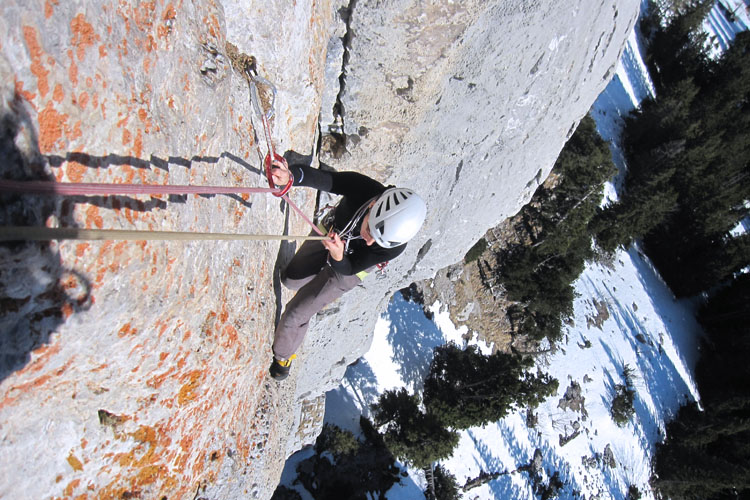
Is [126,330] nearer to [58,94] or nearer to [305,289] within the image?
[58,94]

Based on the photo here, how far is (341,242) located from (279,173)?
96cm

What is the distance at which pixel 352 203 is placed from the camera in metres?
4.62

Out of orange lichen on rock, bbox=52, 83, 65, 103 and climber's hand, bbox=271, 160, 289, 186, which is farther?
climber's hand, bbox=271, 160, 289, 186

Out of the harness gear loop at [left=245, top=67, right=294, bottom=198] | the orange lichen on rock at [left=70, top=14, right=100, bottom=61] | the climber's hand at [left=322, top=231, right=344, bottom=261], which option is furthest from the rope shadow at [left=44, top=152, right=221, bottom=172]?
the climber's hand at [left=322, top=231, right=344, bottom=261]

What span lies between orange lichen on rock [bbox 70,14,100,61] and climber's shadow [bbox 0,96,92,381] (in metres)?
0.40

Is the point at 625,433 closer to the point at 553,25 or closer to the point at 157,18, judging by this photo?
the point at 553,25

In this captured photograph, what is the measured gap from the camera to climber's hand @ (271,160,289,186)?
12.2 feet

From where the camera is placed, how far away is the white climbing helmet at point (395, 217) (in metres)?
3.98

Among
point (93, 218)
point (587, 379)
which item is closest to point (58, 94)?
point (93, 218)

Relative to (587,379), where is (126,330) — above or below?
above

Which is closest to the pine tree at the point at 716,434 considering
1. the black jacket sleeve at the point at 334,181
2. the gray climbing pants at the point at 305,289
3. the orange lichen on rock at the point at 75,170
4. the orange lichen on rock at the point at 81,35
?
the gray climbing pants at the point at 305,289

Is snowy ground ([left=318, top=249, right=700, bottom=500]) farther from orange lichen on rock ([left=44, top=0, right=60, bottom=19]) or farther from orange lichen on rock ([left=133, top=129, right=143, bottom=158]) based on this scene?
orange lichen on rock ([left=44, top=0, right=60, bottom=19])

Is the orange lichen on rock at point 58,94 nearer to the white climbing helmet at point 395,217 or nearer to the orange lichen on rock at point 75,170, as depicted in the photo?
the orange lichen on rock at point 75,170

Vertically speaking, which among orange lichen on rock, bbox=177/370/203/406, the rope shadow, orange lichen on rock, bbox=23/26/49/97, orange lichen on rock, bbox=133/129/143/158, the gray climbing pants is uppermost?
orange lichen on rock, bbox=23/26/49/97
